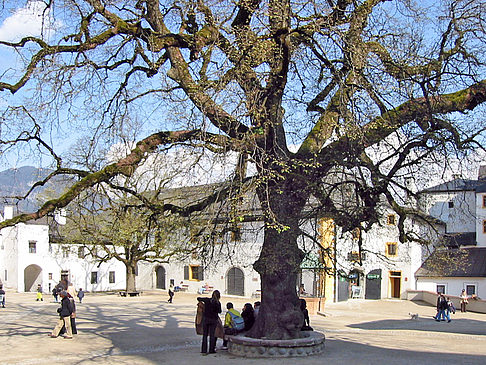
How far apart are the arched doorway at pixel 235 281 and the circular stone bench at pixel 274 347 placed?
100 ft

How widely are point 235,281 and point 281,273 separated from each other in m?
32.0

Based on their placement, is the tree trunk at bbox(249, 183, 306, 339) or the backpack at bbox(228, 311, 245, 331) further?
the backpack at bbox(228, 311, 245, 331)

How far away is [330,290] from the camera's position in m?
39.5

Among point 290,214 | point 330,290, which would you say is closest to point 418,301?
point 330,290

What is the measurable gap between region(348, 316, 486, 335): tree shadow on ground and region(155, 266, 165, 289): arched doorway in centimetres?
2802

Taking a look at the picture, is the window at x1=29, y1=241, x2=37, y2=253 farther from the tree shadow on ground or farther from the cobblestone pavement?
the tree shadow on ground

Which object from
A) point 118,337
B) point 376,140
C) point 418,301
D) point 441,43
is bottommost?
point 418,301

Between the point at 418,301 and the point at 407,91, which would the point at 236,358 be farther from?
the point at 418,301

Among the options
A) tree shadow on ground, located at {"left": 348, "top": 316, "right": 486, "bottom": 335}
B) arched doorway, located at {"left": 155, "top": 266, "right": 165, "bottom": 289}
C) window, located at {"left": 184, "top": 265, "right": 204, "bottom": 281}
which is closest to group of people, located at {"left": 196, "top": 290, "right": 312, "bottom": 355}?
tree shadow on ground, located at {"left": 348, "top": 316, "right": 486, "bottom": 335}

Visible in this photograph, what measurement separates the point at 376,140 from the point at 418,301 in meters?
35.3

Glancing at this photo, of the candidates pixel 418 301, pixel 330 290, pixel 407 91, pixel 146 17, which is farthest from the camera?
pixel 418 301

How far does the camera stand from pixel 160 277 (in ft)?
175

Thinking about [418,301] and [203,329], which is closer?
[203,329]

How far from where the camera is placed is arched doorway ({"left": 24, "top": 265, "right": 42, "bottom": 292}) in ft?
174
